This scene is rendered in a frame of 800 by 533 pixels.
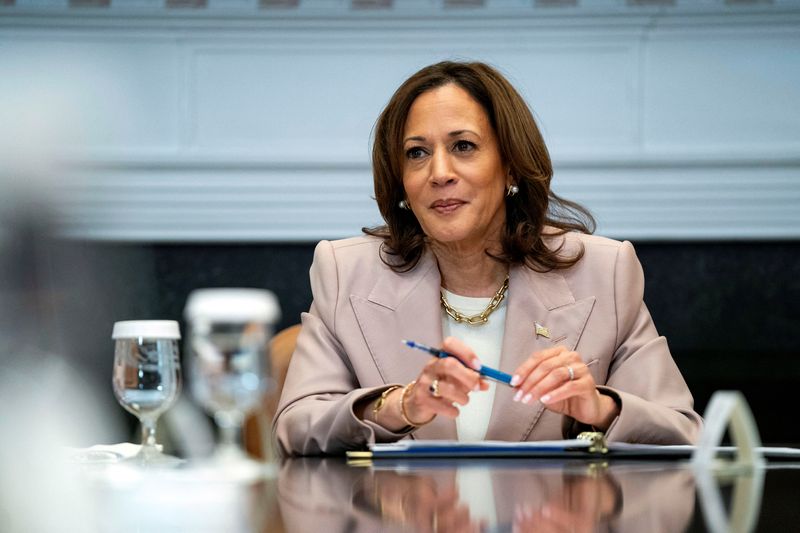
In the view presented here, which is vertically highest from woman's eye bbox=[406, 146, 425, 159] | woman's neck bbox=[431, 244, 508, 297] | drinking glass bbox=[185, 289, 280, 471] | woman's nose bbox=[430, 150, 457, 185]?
woman's eye bbox=[406, 146, 425, 159]

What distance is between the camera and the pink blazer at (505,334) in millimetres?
2062

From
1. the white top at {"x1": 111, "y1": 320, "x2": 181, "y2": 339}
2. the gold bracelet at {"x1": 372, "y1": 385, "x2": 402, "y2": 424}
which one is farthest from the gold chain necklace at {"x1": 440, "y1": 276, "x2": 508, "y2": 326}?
the white top at {"x1": 111, "y1": 320, "x2": 181, "y2": 339}

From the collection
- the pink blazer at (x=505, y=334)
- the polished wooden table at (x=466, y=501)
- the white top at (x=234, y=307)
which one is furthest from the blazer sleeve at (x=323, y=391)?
the white top at (x=234, y=307)

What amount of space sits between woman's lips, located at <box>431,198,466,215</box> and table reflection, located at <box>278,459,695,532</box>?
0.81m

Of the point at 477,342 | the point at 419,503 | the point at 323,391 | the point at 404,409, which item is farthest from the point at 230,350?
the point at 477,342

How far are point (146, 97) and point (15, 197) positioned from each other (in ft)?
9.38

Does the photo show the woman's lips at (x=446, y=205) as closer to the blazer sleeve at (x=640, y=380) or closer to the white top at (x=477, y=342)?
the white top at (x=477, y=342)

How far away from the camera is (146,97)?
12.3 ft

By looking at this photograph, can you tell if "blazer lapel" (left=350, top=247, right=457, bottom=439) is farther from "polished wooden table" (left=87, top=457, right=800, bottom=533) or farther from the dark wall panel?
the dark wall panel

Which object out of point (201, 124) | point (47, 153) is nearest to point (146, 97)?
point (201, 124)

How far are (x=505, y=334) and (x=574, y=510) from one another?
1152 mm

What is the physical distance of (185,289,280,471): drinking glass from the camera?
2.93 feet

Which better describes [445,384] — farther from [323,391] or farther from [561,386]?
[323,391]

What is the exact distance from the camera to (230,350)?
3.06 ft
